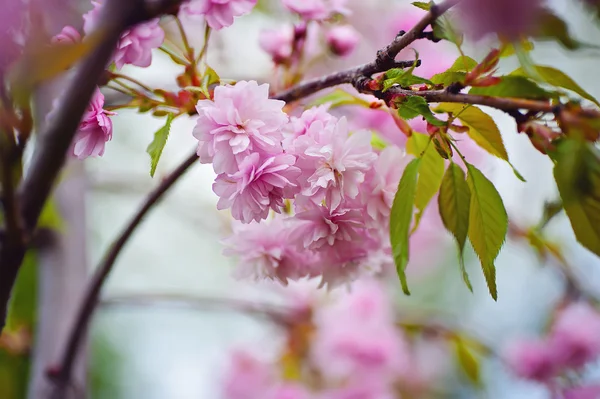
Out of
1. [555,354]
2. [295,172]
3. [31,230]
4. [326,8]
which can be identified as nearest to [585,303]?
[555,354]

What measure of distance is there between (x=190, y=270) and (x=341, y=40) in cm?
183

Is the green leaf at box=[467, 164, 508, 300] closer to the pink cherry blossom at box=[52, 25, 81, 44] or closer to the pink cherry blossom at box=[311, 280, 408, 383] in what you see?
the pink cherry blossom at box=[52, 25, 81, 44]

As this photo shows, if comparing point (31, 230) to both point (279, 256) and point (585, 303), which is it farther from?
point (585, 303)

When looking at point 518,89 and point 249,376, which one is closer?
point 518,89

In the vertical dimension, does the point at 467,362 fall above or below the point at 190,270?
above

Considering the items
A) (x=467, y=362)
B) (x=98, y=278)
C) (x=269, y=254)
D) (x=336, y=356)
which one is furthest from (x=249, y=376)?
A: (x=269, y=254)

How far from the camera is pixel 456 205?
1.25 ft

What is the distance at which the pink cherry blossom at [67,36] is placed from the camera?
43 cm

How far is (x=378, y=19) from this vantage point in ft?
5.56

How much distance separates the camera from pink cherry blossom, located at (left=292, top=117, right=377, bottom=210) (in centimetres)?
41

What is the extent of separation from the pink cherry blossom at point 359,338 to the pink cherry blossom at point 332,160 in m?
0.72

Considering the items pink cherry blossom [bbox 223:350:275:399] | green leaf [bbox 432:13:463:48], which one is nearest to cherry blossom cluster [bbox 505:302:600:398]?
pink cherry blossom [bbox 223:350:275:399]

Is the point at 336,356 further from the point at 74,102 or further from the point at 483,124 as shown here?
the point at 74,102

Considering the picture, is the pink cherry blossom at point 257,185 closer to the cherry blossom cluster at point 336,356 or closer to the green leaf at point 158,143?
the green leaf at point 158,143
